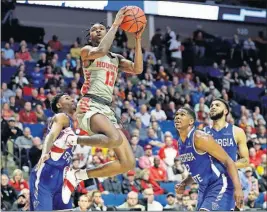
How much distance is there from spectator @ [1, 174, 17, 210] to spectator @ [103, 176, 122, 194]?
2.03 metres

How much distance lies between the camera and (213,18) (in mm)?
21922

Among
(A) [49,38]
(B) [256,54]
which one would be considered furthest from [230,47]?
(A) [49,38]

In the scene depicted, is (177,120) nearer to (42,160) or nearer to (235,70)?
(42,160)

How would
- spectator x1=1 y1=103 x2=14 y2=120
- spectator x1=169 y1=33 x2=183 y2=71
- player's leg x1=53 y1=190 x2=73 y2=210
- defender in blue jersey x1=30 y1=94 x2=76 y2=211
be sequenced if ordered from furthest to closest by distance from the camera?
spectator x1=169 y1=33 x2=183 y2=71 < spectator x1=1 y1=103 x2=14 y2=120 < player's leg x1=53 y1=190 x2=73 y2=210 < defender in blue jersey x1=30 y1=94 x2=76 y2=211

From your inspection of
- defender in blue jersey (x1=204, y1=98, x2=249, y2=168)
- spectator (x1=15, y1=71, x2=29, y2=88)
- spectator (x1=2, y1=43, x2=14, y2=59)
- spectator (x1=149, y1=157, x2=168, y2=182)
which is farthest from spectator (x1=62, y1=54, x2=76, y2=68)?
defender in blue jersey (x1=204, y1=98, x2=249, y2=168)

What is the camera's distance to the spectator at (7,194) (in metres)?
12.2

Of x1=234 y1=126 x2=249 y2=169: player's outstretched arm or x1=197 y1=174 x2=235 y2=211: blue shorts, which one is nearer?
x1=197 y1=174 x2=235 y2=211: blue shorts

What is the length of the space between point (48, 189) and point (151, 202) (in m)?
4.72

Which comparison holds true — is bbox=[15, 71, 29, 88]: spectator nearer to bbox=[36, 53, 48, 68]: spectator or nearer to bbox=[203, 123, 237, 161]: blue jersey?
bbox=[36, 53, 48, 68]: spectator

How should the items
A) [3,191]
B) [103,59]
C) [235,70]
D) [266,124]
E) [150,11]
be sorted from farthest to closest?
[235,70] < [150,11] < [266,124] < [3,191] < [103,59]

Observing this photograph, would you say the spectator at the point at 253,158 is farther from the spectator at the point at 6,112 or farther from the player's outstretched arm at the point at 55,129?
the player's outstretched arm at the point at 55,129

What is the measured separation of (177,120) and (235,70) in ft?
46.3

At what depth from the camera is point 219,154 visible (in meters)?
7.76

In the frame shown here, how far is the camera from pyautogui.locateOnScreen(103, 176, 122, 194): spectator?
13.7 metres
